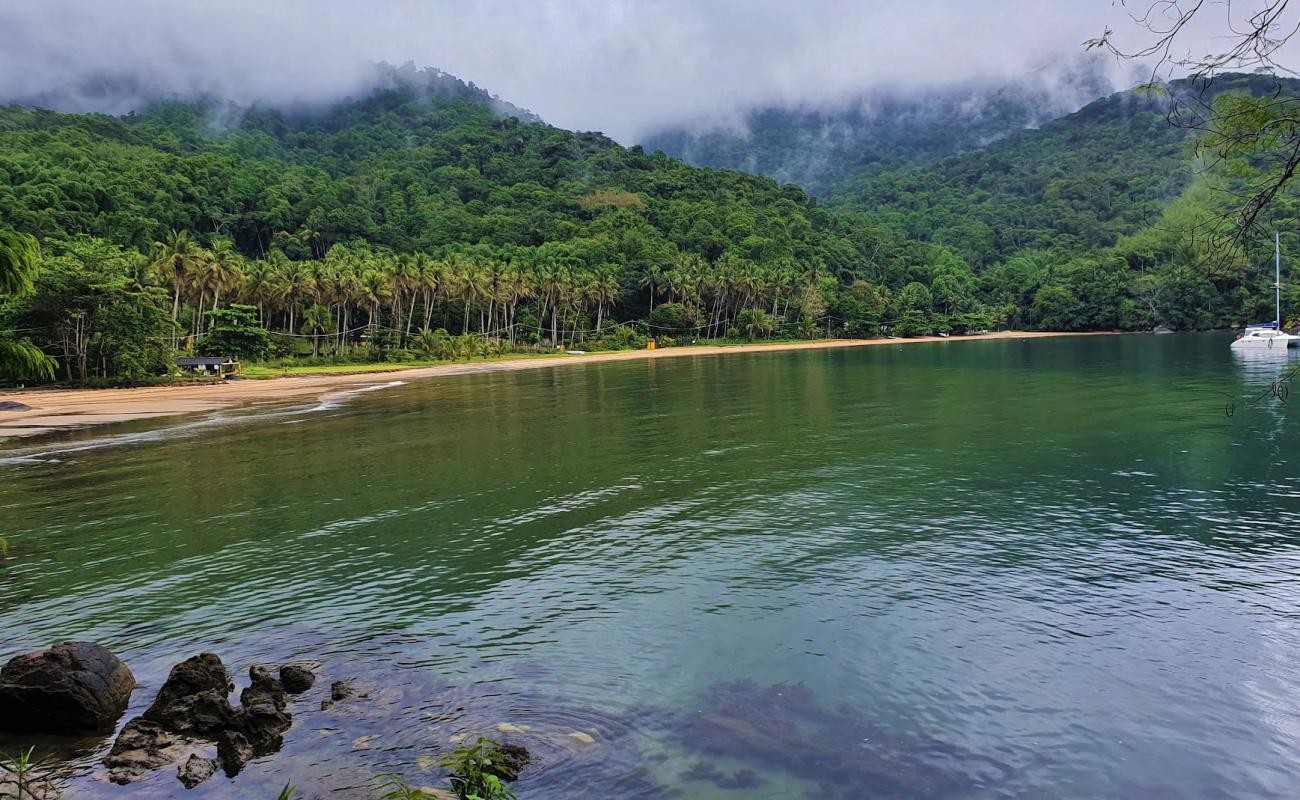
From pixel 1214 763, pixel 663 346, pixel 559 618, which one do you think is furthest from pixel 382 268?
pixel 1214 763

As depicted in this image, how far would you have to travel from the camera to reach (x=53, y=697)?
35.9 feet

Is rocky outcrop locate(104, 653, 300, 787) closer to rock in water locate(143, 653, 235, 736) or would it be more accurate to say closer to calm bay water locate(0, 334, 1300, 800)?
rock in water locate(143, 653, 235, 736)

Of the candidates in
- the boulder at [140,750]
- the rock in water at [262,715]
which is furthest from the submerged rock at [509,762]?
the boulder at [140,750]

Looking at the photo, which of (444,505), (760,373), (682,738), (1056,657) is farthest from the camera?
(760,373)

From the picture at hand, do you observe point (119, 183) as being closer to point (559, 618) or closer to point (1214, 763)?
point (559, 618)

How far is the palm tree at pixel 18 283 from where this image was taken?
6473 millimetres

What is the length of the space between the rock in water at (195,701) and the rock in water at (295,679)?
0.81 m

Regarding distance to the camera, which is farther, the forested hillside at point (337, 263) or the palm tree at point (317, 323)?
the palm tree at point (317, 323)

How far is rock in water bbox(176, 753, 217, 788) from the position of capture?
382 inches

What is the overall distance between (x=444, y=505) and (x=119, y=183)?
152350mm

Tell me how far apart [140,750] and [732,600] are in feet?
33.7

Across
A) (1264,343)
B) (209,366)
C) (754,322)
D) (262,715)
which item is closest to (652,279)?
(754,322)

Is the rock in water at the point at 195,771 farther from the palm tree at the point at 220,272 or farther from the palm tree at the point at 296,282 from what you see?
the palm tree at the point at 296,282

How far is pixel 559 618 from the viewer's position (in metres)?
15.2
